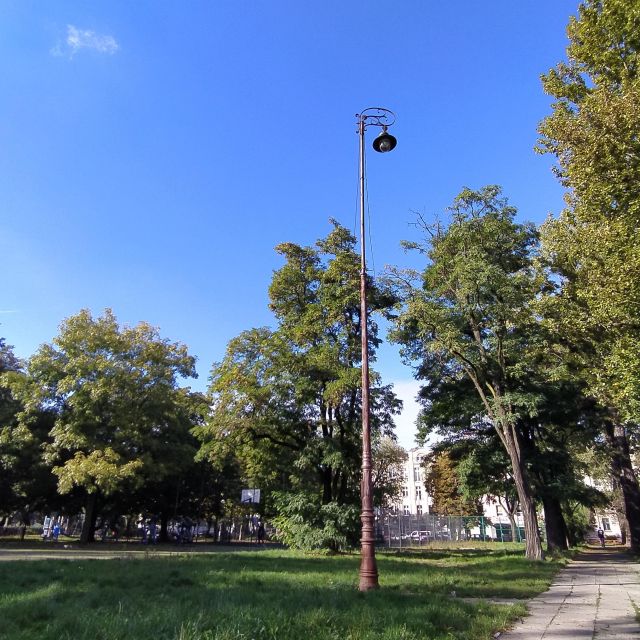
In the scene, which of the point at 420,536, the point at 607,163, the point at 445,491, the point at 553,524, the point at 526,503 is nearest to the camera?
the point at 607,163

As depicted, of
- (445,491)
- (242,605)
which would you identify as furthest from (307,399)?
(445,491)

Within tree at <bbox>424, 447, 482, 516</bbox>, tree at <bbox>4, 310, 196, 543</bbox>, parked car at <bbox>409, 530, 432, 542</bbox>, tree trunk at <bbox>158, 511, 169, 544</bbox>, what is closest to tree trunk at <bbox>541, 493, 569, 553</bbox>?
parked car at <bbox>409, 530, 432, 542</bbox>

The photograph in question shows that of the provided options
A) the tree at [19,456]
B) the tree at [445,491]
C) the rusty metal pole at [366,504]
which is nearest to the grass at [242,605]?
the rusty metal pole at [366,504]

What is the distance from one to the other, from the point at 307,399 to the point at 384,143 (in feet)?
48.7

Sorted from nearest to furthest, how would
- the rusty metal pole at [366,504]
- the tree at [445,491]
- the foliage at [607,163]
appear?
the rusty metal pole at [366,504]
the foliage at [607,163]
the tree at [445,491]

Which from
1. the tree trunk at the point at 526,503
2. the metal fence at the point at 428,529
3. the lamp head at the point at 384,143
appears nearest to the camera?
the lamp head at the point at 384,143

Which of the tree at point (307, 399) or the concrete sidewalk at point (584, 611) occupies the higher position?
the tree at point (307, 399)

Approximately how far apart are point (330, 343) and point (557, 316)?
10331 millimetres

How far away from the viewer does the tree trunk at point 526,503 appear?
68.4ft

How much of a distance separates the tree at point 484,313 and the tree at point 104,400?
14664 mm

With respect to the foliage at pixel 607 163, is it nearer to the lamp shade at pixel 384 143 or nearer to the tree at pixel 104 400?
the lamp shade at pixel 384 143

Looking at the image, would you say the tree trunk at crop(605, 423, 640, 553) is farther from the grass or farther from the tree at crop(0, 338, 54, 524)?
the tree at crop(0, 338, 54, 524)

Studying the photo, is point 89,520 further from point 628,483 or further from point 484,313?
point 628,483

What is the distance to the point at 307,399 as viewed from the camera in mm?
24766
